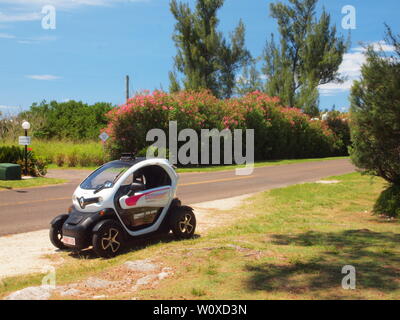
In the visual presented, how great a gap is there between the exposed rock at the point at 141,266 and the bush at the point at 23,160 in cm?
1780

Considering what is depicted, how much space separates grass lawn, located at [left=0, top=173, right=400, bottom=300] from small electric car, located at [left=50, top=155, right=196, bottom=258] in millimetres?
308

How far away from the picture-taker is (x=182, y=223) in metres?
8.64

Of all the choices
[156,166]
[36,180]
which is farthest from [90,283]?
[36,180]

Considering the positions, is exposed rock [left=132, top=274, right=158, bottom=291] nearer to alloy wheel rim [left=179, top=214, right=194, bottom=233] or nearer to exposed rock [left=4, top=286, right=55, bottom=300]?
exposed rock [left=4, top=286, right=55, bottom=300]

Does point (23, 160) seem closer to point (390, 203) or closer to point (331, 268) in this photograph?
point (390, 203)

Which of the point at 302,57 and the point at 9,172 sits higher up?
the point at 302,57

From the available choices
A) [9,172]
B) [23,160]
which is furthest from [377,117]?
[23,160]

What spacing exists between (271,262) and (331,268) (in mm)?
829

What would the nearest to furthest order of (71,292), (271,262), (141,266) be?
(71,292) → (141,266) → (271,262)

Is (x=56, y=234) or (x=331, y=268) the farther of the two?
(x=56, y=234)

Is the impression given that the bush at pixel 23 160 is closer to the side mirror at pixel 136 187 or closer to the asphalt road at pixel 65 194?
the asphalt road at pixel 65 194

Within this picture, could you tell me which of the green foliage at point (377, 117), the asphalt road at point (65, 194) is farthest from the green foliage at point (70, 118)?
the green foliage at point (377, 117)

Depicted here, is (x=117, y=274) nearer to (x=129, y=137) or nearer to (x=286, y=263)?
(x=286, y=263)

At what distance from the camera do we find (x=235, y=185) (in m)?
18.6
